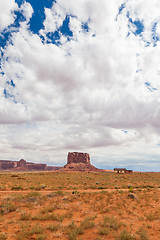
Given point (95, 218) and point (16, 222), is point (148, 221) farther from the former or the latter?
point (16, 222)

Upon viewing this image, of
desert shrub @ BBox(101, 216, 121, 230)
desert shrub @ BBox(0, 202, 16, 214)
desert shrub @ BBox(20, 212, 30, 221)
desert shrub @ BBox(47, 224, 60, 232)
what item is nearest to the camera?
desert shrub @ BBox(47, 224, 60, 232)

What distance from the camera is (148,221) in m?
11.5

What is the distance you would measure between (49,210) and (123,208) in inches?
271

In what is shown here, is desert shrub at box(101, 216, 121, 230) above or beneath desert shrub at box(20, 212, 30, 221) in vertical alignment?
above

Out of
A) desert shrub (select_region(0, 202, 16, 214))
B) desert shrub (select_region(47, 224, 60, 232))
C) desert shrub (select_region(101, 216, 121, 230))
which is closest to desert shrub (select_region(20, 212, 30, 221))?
desert shrub (select_region(0, 202, 16, 214))

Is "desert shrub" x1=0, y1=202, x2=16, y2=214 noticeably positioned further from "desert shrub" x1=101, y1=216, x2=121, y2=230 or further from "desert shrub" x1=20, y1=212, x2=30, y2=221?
"desert shrub" x1=101, y1=216, x2=121, y2=230

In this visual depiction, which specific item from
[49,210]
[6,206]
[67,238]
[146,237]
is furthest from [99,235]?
[6,206]

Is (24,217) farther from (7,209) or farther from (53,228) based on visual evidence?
(53,228)

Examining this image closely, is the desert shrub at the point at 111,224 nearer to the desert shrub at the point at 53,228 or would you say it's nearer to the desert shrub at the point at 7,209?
the desert shrub at the point at 53,228

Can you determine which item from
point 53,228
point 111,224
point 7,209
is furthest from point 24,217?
point 111,224

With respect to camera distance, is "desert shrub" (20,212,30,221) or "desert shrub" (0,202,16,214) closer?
"desert shrub" (20,212,30,221)

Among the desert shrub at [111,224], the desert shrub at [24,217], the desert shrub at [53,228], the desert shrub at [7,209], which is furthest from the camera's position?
the desert shrub at [7,209]

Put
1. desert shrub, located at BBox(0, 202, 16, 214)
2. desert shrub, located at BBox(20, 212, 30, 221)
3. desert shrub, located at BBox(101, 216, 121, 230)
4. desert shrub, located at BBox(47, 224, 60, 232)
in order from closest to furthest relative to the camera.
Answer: desert shrub, located at BBox(47, 224, 60, 232)
desert shrub, located at BBox(101, 216, 121, 230)
desert shrub, located at BBox(20, 212, 30, 221)
desert shrub, located at BBox(0, 202, 16, 214)

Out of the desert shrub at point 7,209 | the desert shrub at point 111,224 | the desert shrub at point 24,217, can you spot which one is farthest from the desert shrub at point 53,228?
Result: the desert shrub at point 7,209
